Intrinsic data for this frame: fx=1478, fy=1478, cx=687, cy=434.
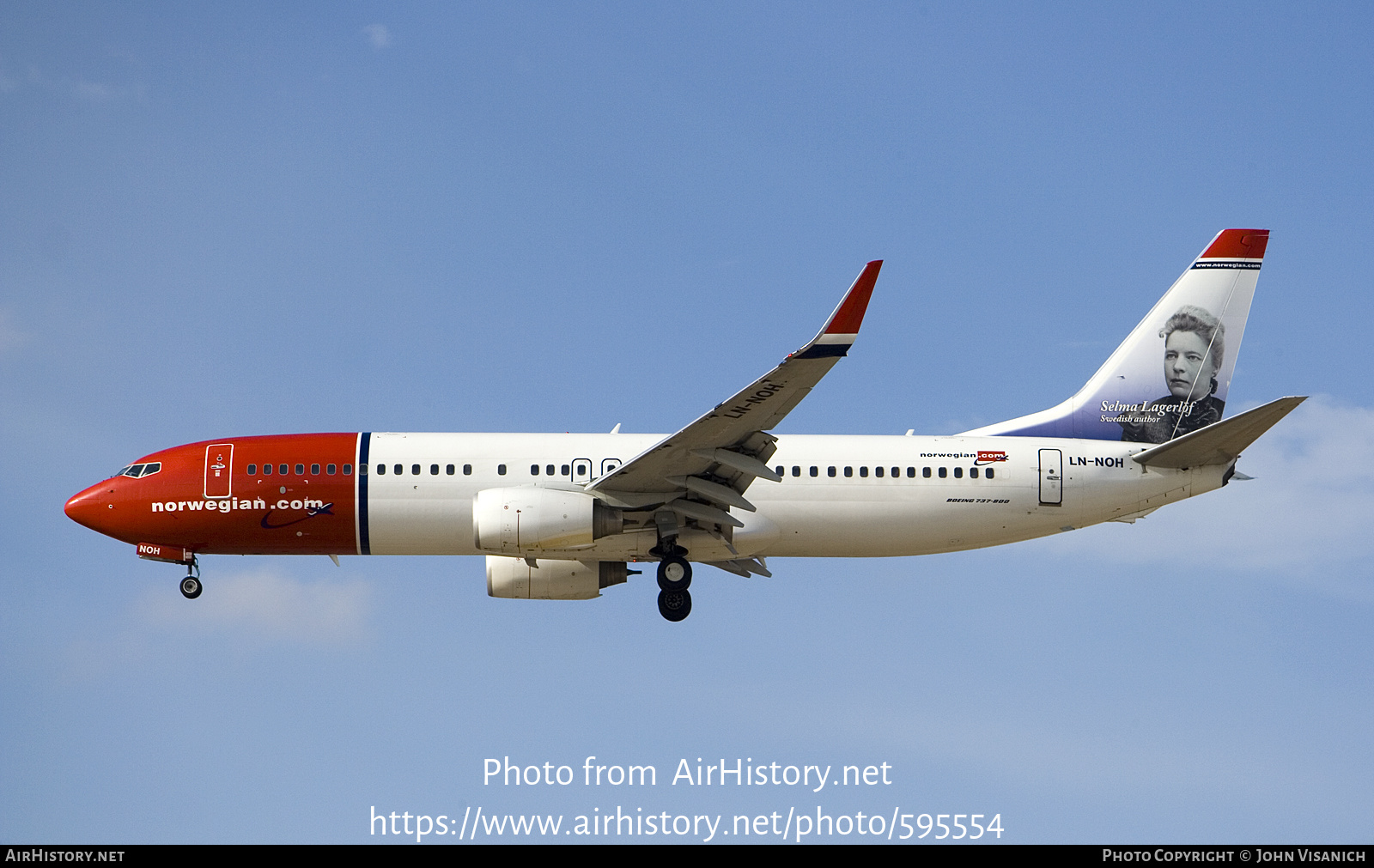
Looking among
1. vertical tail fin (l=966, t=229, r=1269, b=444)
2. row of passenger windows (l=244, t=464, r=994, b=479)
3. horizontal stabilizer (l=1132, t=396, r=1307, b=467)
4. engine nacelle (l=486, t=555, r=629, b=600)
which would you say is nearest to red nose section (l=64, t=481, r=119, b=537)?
row of passenger windows (l=244, t=464, r=994, b=479)

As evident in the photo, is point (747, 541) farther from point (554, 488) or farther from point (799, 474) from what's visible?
point (554, 488)

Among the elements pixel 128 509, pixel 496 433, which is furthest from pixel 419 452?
pixel 128 509

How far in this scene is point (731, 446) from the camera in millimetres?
29297

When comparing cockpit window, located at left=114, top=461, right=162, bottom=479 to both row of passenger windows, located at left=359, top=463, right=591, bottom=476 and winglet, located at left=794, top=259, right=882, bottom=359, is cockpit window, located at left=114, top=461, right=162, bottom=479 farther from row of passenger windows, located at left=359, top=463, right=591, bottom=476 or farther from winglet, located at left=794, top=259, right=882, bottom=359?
winglet, located at left=794, top=259, right=882, bottom=359

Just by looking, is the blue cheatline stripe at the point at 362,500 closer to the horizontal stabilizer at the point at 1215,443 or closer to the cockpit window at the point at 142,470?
the cockpit window at the point at 142,470

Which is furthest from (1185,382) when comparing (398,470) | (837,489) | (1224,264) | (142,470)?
(142,470)

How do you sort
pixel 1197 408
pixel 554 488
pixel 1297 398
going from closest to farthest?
pixel 1297 398 → pixel 554 488 → pixel 1197 408

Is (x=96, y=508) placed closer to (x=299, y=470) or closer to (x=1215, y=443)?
(x=299, y=470)

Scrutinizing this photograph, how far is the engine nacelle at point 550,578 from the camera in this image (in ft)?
110

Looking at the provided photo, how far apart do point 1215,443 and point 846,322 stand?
10379 mm

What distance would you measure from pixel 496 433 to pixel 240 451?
218 inches

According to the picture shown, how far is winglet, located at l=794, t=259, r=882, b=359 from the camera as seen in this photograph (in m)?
25.5

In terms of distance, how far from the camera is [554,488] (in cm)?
3119

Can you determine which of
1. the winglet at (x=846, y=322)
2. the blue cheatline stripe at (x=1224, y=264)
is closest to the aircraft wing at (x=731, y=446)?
the winglet at (x=846, y=322)
